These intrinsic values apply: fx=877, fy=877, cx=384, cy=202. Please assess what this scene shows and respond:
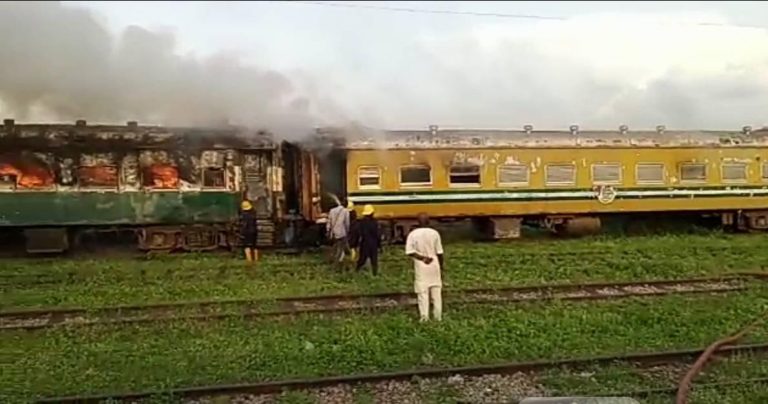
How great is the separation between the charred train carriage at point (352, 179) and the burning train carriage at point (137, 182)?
0.08ft

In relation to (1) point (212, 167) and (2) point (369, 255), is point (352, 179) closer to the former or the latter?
(1) point (212, 167)

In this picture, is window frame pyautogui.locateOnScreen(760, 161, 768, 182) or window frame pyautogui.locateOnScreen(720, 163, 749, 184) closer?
window frame pyautogui.locateOnScreen(720, 163, 749, 184)

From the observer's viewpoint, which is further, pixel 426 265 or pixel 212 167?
pixel 212 167

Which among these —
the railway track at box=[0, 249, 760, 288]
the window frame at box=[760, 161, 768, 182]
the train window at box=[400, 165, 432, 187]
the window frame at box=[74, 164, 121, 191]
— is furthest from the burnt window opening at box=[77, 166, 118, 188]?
the window frame at box=[760, 161, 768, 182]

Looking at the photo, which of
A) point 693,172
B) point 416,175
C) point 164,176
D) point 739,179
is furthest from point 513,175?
point 164,176

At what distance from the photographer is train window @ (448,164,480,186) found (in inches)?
841

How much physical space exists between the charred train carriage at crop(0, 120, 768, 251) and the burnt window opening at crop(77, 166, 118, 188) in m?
0.02

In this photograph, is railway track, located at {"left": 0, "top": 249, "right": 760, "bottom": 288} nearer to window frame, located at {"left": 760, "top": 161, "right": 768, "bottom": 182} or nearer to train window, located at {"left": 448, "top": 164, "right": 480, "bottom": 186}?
train window, located at {"left": 448, "top": 164, "right": 480, "bottom": 186}

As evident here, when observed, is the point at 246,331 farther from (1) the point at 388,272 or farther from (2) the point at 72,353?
(1) the point at 388,272

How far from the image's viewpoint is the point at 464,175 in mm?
21453

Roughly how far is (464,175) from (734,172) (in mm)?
7850

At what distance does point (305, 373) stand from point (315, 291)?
518 cm

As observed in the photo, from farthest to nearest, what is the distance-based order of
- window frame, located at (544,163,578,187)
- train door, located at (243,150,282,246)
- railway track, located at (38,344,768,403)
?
1. window frame, located at (544,163,578,187)
2. train door, located at (243,150,282,246)
3. railway track, located at (38,344,768,403)

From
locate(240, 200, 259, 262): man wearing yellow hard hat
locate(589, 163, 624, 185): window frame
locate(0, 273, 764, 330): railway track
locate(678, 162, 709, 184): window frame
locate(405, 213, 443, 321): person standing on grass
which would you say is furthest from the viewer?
locate(678, 162, 709, 184): window frame
